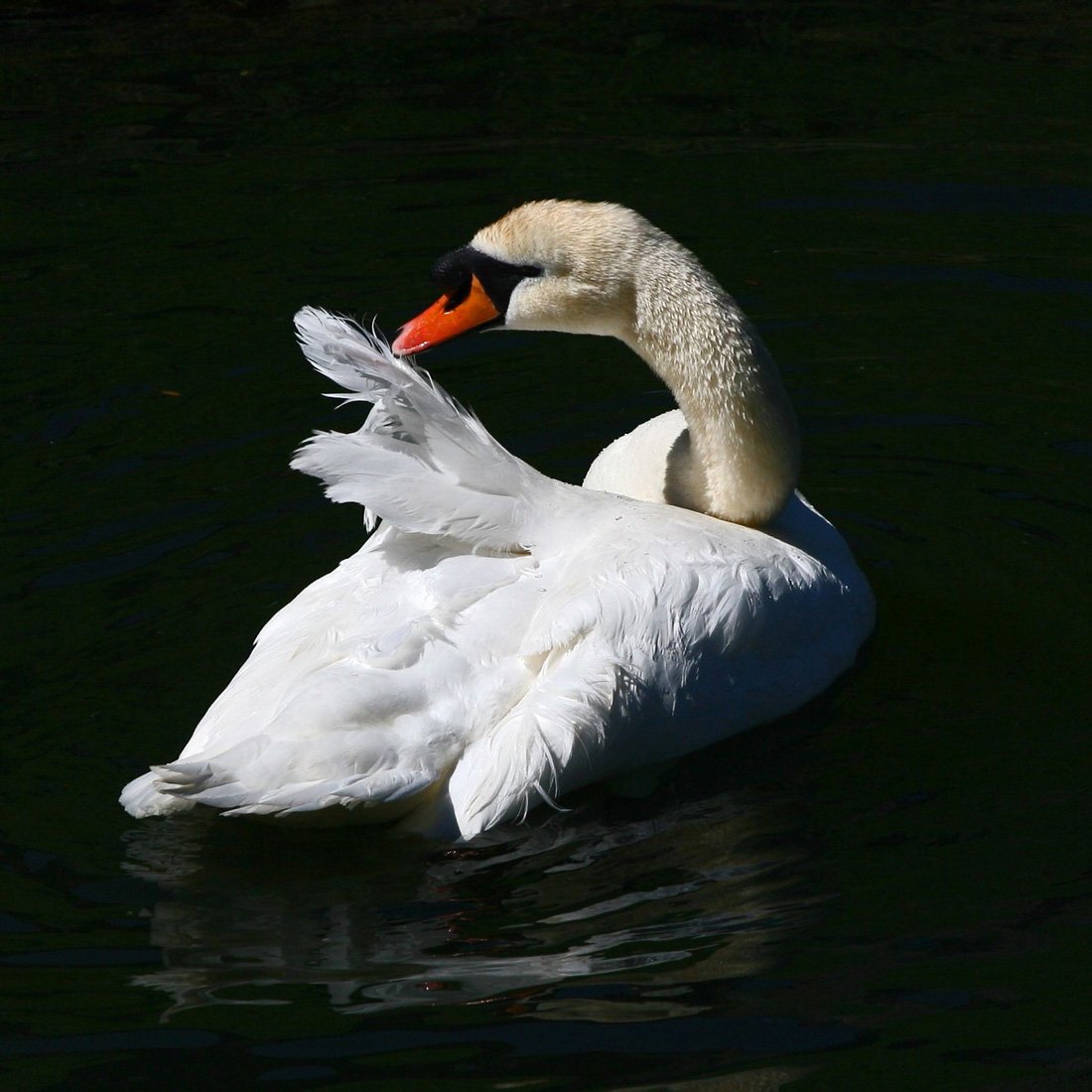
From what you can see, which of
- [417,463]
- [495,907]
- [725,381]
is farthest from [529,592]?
[725,381]

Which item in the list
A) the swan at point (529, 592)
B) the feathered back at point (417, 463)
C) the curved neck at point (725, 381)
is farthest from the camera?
the curved neck at point (725, 381)

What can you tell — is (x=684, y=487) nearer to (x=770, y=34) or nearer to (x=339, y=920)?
(x=339, y=920)

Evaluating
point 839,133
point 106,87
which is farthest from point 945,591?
point 106,87

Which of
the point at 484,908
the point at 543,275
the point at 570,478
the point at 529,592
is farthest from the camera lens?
the point at 570,478

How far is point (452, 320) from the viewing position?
603cm

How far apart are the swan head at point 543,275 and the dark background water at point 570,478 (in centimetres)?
122

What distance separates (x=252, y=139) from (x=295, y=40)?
1557 mm

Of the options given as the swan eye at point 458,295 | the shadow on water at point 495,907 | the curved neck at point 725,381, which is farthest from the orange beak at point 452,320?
the shadow on water at point 495,907

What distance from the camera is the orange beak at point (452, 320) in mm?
6016

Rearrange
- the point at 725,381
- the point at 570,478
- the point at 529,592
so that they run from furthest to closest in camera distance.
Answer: the point at 570,478 → the point at 725,381 → the point at 529,592

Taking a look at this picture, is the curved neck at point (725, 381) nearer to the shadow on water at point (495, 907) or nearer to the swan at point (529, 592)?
the swan at point (529, 592)

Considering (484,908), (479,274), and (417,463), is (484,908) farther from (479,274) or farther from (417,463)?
(479,274)

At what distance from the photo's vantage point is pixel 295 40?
12.0 m

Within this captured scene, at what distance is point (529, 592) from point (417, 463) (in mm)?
532
